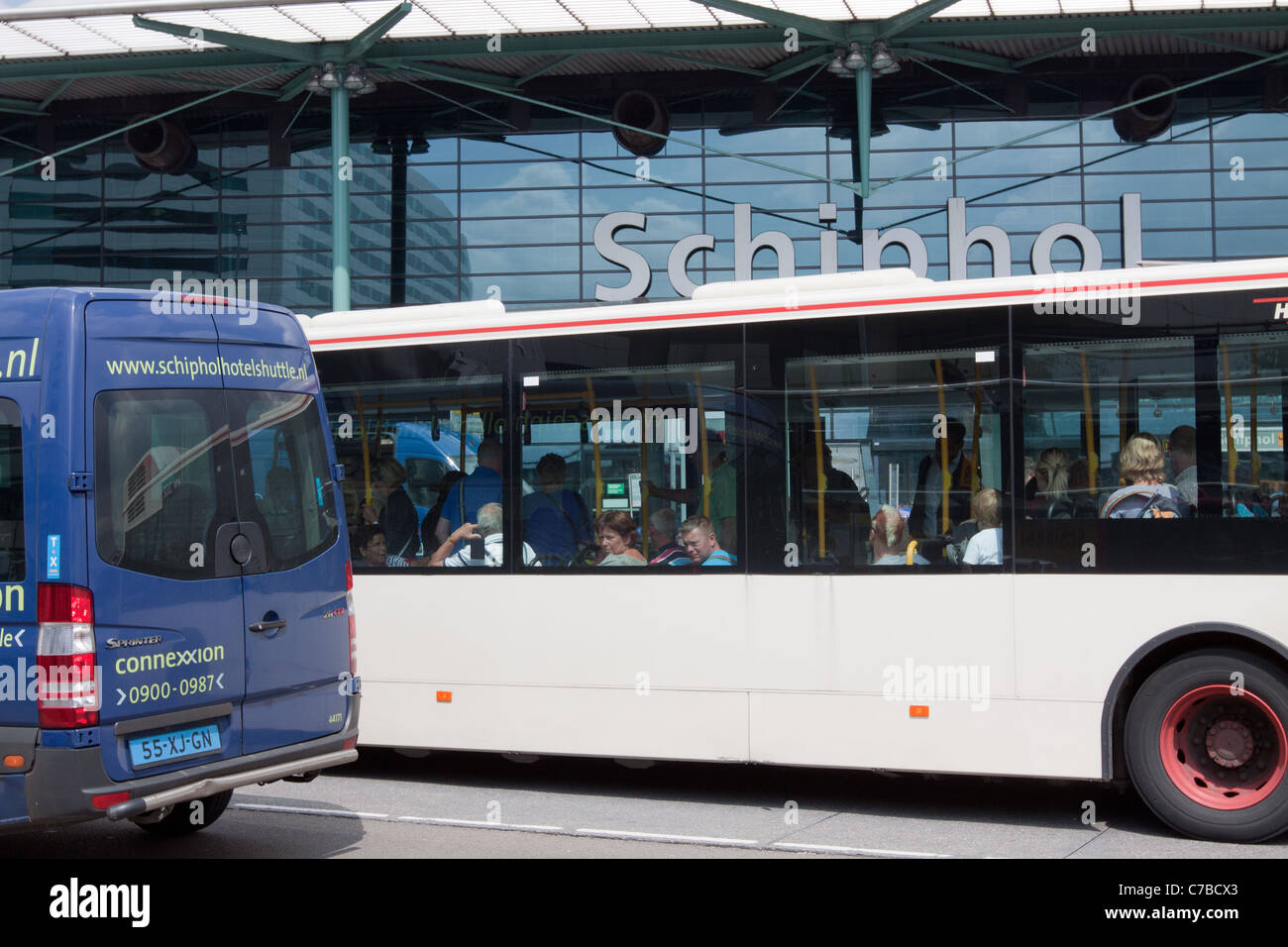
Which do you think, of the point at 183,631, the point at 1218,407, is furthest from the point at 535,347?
the point at 1218,407

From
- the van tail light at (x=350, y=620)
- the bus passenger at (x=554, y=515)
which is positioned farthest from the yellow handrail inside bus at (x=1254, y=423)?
the van tail light at (x=350, y=620)

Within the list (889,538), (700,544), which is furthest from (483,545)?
(889,538)

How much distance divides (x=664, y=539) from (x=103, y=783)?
360 cm

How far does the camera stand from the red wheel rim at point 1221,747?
21.6 feet

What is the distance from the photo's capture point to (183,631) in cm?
566

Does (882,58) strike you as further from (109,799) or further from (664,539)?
(109,799)

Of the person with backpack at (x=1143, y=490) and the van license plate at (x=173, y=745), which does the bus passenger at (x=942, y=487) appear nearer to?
the person with backpack at (x=1143, y=490)

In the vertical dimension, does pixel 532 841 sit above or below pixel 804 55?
below

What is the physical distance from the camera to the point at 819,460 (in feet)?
24.8

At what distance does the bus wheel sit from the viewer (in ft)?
21.4

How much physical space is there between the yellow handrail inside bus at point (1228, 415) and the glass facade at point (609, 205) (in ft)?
63.3

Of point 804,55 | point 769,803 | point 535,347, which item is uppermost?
point 804,55
